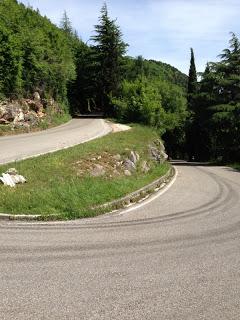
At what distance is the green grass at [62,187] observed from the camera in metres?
13.2

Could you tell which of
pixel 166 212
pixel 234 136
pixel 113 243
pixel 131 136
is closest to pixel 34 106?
pixel 131 136

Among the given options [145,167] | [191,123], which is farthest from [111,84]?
[145,167]

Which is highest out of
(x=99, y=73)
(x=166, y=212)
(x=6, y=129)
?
(x=99, y=73)

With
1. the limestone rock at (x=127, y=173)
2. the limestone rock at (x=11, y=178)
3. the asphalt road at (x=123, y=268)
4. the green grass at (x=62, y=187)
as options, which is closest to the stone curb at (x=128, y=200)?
the green grass at (x=62, y=187)

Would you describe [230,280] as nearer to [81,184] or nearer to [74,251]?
[74,251]

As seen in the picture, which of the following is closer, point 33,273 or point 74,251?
point 33,273

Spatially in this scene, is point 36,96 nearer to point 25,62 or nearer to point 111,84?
point 25,62

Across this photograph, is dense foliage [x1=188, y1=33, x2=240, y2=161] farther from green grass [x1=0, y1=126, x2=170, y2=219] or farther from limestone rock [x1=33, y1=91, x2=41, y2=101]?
green grass [x1=0, y1=126, x2=170, y2=219]

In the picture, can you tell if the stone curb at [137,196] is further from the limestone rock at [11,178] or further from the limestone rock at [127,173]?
the limestone rock at [11,178]

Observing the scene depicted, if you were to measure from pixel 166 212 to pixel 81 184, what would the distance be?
9.92 ft

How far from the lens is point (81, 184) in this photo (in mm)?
15539

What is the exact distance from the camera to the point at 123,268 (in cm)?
882

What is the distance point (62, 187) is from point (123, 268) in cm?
631

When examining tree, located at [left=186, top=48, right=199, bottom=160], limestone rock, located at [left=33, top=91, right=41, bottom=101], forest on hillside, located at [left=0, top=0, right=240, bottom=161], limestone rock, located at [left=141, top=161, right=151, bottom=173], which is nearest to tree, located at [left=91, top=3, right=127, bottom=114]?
forest on hillside, located at [left=0, top=0, right=240, bottom=161]
